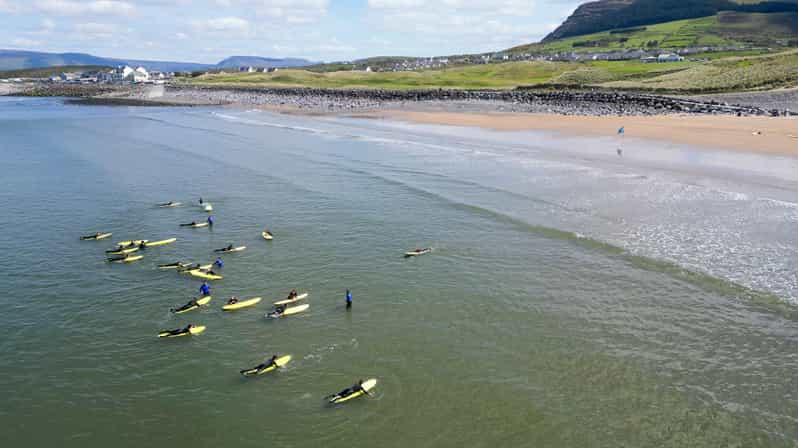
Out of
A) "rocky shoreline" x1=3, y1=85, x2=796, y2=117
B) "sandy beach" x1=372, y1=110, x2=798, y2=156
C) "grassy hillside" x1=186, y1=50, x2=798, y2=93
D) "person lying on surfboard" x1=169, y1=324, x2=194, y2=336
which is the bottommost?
"person lying on surfboard" x1=169, y1=324, x2=194, y2=336

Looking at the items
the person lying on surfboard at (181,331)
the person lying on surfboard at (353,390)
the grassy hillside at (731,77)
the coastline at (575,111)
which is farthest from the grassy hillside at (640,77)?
the person lying on surfboard at (181,331)

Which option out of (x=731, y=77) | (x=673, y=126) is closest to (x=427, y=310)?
(x=673, y=126)

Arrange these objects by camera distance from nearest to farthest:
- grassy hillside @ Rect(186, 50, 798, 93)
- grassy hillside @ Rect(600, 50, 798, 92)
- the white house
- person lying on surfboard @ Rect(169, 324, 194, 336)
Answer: person lying on surfboard @ Rect(169, 324, 194, 336), grassy hillside @ Rect(600, 50, 798, 92), grassy hillside @ Rect(186, 50, 798, 93), the white house

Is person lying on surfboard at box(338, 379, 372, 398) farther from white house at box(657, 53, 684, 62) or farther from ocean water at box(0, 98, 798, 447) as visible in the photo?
white house at box(657, 53, 684, 62)

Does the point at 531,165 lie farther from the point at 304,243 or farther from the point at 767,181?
the point at 304,243

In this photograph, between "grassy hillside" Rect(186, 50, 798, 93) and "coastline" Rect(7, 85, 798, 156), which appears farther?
"grassy hillside" Rect(186, 50, 798, 93)

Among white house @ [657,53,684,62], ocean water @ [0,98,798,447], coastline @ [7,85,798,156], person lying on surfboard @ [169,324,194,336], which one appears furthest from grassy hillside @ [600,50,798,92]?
person lying on surfboard @ [169,324,194,336]

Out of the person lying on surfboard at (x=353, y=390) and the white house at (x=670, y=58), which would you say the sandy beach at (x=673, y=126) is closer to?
the person lying on surfboard at (x=353, y=390)
